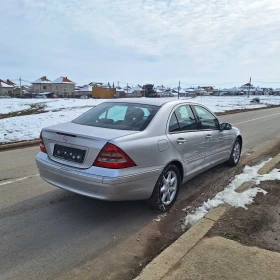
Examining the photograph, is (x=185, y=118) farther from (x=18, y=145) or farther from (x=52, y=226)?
(x=18, y=145)

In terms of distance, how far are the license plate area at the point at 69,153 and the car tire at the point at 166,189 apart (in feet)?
3.54

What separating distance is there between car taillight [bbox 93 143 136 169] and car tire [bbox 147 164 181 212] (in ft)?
2.39

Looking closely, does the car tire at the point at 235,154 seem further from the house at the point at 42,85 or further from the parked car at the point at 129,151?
the house at the point at 42,85

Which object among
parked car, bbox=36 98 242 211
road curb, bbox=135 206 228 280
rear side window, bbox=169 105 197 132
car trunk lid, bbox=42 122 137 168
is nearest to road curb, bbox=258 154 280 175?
parked car, bbox=36 98 242 211

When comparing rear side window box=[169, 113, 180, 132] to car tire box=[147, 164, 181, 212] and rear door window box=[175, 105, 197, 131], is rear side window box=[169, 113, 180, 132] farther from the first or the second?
car tire box=[147, 164, 181, 212]

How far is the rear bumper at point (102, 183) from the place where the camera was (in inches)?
138

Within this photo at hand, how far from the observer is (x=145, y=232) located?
12.2 ft

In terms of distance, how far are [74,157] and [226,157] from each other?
3.56m

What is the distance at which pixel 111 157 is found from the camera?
3510 millimetres

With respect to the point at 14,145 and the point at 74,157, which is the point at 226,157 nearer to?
the point at 74,157

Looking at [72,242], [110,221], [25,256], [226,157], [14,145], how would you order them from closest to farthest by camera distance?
1. [25,256]
2. [72,242]
3. [110,221]
4. [226,157]
5. [14,145]

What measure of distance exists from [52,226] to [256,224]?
8.44 feet

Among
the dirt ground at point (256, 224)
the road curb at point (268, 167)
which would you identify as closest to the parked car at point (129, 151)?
the dirt ground at point (256, 224)

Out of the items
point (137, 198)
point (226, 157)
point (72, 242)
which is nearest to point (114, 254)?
point (72, 242)
